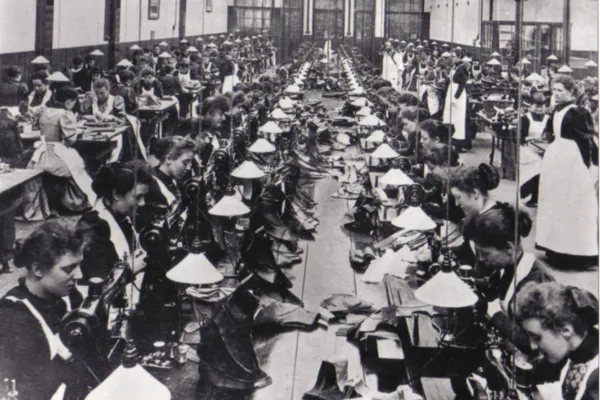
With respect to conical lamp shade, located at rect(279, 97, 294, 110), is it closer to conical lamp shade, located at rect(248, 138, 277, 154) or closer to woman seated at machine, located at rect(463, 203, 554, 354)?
conical lamp shade, located at rect(248, 138, 277, 154)

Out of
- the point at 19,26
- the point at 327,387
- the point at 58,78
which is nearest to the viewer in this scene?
the point at 327,387

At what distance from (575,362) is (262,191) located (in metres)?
4.16

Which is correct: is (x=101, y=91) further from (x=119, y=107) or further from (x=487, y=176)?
(x=487, y=176)

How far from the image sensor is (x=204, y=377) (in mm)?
4023

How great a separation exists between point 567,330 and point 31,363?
2346 millimetres

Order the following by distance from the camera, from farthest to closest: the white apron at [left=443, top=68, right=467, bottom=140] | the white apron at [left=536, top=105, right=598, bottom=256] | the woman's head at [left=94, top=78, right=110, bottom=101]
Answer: the white apron at [left=443, top=68, right=467, bottom=140], the woman's head at [left=94, top=78, right=110, bottom=101], the white apron at [left=536, top=105, right=598, bottom=256]

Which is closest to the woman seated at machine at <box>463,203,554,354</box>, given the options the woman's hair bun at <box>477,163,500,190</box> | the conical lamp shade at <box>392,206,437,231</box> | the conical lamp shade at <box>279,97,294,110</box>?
the conical lamp shade at <box>392,206,437,231</box>

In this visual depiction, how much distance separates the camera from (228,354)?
4.00 m

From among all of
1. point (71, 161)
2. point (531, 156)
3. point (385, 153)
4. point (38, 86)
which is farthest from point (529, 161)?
point (38, 86)

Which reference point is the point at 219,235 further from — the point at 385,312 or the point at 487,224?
the point at 487,224

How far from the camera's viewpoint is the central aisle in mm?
4203

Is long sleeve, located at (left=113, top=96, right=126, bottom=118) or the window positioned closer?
long sleeve, located at (left=113, top=96, right=126, bottom=118)

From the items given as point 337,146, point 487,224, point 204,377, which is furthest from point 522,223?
Answer: point 337,146

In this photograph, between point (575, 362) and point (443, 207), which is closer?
point (575, 362)
